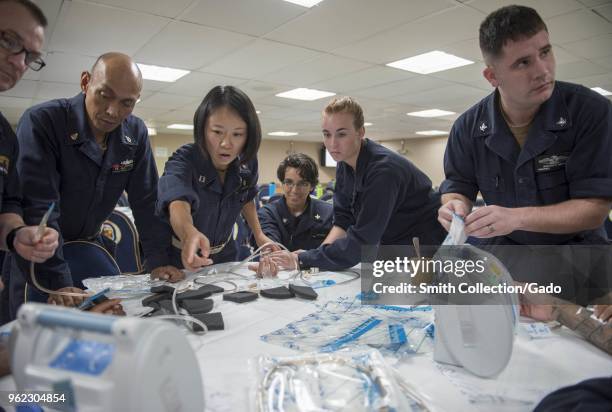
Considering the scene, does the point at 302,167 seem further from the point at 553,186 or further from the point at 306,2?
the point at 553,186

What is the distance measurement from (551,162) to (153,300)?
131cm

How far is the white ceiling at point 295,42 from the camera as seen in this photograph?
105 inches

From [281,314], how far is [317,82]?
4.33m

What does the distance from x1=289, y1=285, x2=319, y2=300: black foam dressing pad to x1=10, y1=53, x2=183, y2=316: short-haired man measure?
47 cm

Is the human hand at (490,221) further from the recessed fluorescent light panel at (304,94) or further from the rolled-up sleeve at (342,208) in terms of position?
the recessed fluorescent light panel at (304,94)

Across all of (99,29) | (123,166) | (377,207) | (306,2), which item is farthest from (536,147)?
(99,29)

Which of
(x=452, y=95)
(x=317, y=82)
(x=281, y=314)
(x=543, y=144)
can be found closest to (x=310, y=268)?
(x=281, y=314)

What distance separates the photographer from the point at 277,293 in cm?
110

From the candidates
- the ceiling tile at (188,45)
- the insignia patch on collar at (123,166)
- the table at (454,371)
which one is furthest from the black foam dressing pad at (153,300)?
the ceiling tile at (188,45)

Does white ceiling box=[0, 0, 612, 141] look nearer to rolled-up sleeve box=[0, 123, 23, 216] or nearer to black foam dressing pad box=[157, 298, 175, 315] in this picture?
rolled-up sleeve box=[0, 123, 23, 216]

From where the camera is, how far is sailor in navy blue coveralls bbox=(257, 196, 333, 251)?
229 cm

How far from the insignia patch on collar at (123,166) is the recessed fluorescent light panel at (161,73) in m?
2.97

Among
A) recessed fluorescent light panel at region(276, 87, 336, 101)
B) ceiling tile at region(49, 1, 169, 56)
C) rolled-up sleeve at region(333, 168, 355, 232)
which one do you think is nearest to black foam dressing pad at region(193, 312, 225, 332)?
rolled-up sleeve at region(333, 168, 355, 232)

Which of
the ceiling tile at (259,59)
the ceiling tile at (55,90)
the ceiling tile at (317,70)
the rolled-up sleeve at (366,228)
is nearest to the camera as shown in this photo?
the rolled-up sleeve at (366,228)
